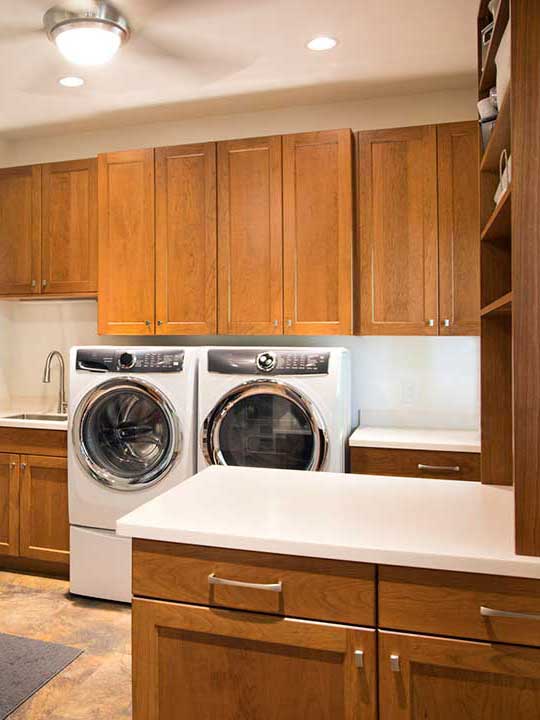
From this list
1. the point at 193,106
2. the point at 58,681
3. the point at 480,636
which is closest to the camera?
the point at 480,636

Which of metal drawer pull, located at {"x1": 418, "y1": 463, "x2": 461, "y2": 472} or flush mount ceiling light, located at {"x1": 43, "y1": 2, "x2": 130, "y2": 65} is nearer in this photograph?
flush mount ceiling light, located at {"x1": 43, "y1": 2, "x2": 130, "y2": 65}

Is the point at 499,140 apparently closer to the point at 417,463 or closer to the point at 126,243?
the point at 417,463

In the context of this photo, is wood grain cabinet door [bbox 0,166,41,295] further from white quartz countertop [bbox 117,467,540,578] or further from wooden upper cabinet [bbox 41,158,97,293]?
white quartz countertop [bbox 117,467,540,578]

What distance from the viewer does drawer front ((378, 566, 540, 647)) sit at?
1.17 meters

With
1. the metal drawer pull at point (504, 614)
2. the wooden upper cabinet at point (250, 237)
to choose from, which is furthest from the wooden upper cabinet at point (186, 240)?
the metal drawer pull at point (504, 614)

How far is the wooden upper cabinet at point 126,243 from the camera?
3432mm

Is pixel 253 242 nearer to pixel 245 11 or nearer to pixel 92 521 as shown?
pixel 245 11

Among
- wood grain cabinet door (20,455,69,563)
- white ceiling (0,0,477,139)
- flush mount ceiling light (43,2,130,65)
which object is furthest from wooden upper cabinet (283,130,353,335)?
wood grain cabinet door (20,455,69,563)

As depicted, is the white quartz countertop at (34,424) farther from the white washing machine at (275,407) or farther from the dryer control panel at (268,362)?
the dryer control panel at (268,362)

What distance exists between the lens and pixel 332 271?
3.12 meters

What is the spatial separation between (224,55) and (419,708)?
2.76 metres

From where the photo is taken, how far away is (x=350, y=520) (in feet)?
4.69

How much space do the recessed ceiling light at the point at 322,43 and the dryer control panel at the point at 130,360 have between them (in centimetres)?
157

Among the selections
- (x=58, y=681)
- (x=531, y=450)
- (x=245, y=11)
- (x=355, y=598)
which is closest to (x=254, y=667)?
(x=355, y=598)
